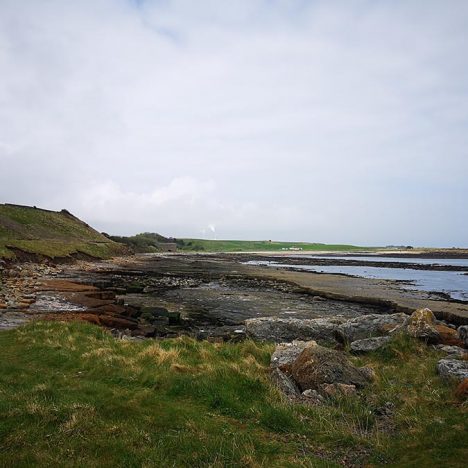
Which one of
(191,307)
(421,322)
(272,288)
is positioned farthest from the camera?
(272,288)

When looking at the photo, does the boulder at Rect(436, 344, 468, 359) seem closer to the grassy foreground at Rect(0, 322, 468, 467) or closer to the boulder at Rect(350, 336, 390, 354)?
the grassy foreground at Rect(0, 322, 468, 467)

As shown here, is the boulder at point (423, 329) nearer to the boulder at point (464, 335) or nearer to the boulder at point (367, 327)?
the boulder at point (367, 327)

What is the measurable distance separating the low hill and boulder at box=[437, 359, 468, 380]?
57505mm

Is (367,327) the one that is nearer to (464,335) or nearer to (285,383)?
(464,335)

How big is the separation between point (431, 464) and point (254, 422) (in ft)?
11.2

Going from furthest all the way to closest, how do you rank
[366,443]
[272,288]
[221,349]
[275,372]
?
[272,288] < [221,349] < [275,372] < [366,443]

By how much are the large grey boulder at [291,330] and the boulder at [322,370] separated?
7.11 m

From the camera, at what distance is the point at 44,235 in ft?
300

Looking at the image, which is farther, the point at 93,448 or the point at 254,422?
the point at 254,422

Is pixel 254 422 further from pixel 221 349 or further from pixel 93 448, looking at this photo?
pixel 221 349

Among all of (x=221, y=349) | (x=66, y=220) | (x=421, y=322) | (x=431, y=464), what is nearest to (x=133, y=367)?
(x=221, y=349)

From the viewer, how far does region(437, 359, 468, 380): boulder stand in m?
10.1

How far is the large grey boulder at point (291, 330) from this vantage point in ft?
59.9

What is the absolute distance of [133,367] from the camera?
10.9 metres
